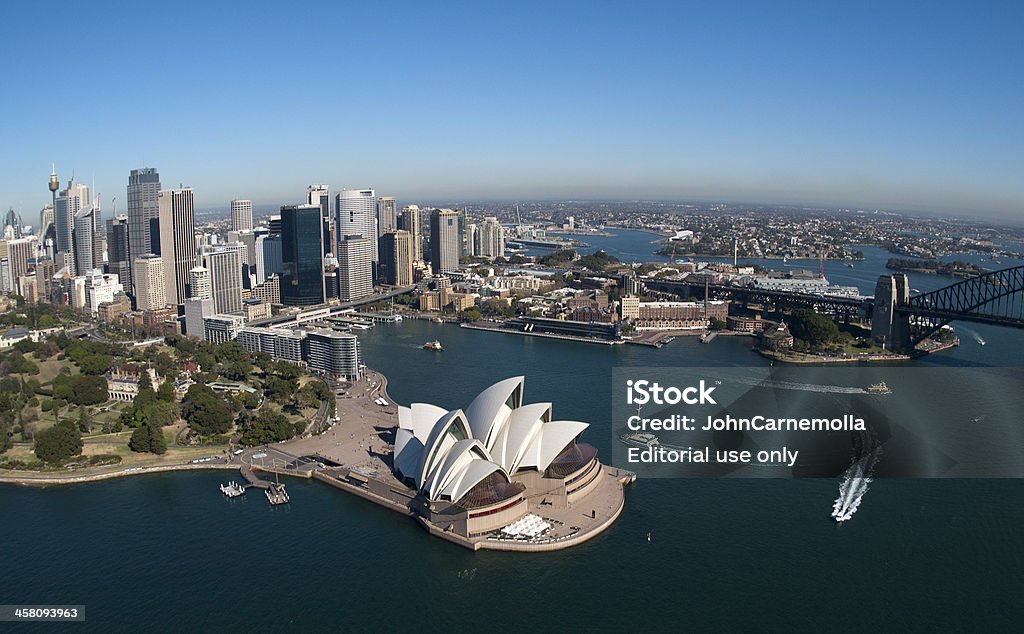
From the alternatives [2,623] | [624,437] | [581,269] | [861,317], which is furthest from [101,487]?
[581,269]

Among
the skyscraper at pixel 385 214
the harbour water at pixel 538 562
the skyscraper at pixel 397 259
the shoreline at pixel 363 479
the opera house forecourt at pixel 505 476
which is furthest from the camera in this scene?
the skyscraper at pixel 385 214

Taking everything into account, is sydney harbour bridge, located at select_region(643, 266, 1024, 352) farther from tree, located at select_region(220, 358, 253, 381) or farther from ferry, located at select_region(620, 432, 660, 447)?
tree, located at select_region(220, 358, 253, 381)

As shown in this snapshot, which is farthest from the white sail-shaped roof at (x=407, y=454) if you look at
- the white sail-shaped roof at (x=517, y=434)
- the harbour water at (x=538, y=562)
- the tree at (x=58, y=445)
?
→ the tree at (x=58, y=445)

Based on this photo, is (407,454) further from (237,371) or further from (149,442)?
(237,371)

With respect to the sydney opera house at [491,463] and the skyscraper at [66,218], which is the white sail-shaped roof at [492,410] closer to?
the sydney opera house at [491,463]

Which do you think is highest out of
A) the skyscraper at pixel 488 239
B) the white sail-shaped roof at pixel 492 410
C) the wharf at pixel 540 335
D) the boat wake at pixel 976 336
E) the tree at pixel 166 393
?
the skyscraper at pixel 488 239

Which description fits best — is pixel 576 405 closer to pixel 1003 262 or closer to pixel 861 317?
pixel 861 317

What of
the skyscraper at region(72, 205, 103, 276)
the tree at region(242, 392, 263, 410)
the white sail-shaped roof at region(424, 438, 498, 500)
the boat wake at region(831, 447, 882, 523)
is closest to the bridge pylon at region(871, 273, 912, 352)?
the boat wake at region(831, 447, 882, 523)
